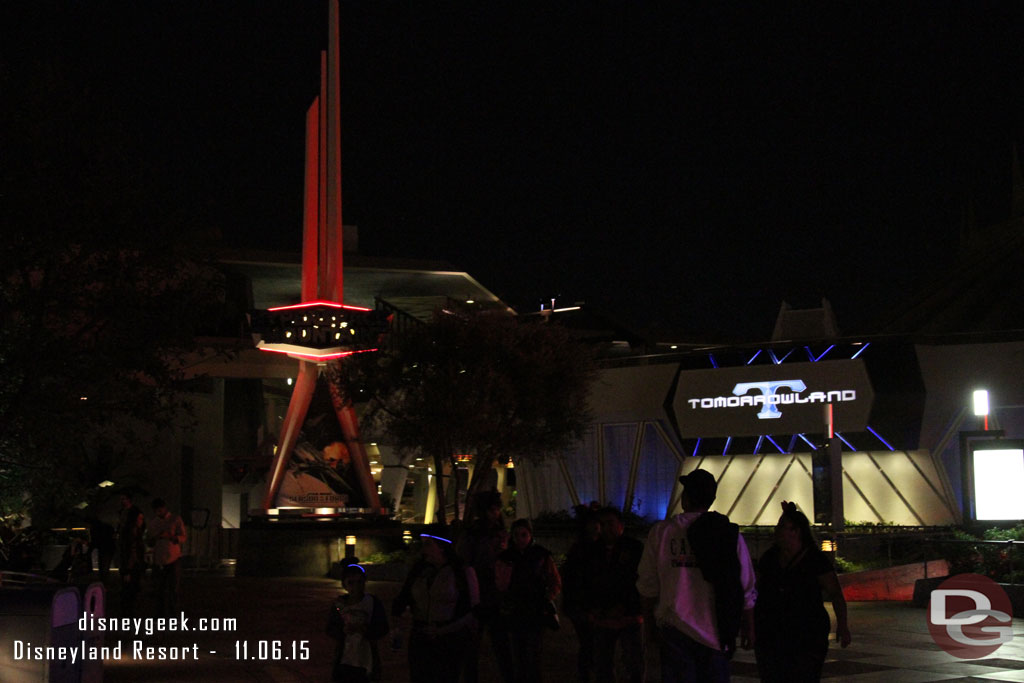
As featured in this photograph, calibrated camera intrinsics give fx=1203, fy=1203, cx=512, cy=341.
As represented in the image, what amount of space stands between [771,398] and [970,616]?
1805cm

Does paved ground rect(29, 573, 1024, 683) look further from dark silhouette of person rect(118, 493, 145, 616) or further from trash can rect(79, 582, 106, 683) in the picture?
trash can rect(79, 582, 106, 683)

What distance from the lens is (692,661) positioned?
7125 millimetres

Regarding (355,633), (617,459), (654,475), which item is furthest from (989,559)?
(617,459)

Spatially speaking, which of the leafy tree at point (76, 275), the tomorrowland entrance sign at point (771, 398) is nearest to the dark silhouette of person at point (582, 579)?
the leafy tree at point (76, 275)

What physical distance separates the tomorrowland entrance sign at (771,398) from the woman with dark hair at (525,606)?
1102 inches

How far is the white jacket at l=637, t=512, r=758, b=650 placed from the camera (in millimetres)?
7062

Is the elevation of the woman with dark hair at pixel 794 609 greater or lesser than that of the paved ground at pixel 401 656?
greater

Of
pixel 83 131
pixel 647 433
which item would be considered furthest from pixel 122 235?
pixel 647 433

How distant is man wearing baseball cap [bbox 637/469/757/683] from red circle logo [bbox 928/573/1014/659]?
28.0 feet

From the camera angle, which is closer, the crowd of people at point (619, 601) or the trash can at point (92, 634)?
the crowd of people at point (619, 601)

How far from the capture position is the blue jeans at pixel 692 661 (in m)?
7.10

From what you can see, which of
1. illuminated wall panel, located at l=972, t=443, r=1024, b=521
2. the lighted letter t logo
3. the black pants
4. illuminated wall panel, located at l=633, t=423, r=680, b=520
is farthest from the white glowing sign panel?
illuminated wall panel, located at l=633, t=423, r=680, b=520

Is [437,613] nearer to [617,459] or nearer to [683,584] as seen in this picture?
[683,584]

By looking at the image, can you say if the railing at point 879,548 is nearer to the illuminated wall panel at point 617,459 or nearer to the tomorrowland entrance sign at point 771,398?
the tomorrowland entrance sign at point 771,398
